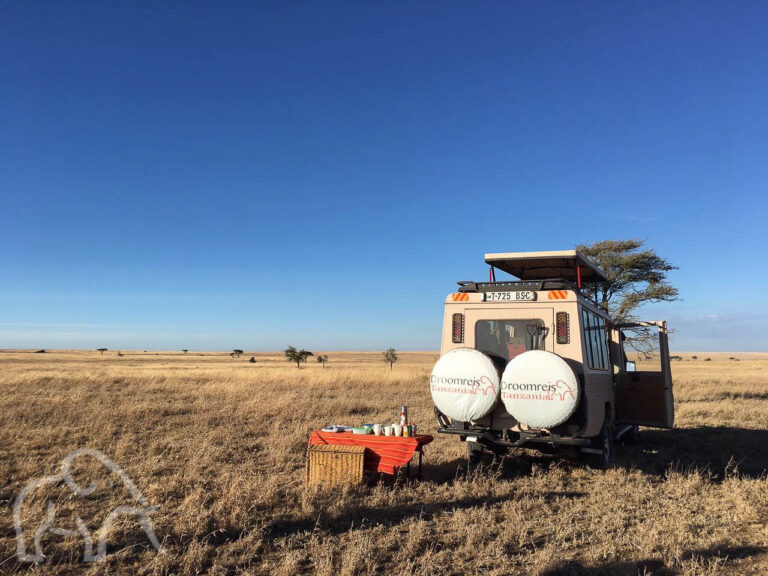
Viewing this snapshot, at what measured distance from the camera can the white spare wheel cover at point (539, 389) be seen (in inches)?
253

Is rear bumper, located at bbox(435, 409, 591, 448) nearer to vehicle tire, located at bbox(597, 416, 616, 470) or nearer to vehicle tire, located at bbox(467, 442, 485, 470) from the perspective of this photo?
vehicle tire, located at bbox(467, 442, 485, 470)

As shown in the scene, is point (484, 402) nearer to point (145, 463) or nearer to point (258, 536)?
point (258, 536)

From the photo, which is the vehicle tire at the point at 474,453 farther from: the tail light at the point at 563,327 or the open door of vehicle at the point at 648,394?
the open door of vehicle at the point at 648,394

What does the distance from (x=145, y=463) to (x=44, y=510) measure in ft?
7.34

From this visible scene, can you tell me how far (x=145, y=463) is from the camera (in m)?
7.86

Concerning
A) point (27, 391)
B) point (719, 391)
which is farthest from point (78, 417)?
point (719, 391)

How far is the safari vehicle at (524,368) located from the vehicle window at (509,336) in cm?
1

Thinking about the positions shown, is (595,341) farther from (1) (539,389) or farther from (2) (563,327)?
(1) (539,389)

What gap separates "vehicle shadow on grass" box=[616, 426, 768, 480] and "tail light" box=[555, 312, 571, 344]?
289 cm

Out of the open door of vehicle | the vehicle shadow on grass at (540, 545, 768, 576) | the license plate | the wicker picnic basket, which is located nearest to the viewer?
the vehicle shadow on grass at (540, 545, 768, 576)

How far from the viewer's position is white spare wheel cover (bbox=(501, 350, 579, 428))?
642cm

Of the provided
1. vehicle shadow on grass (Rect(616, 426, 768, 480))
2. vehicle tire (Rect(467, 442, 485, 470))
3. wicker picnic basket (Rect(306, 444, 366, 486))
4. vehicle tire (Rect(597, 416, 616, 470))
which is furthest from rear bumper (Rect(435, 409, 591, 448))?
vehicle shadow on grass (Rect(616, 426, 768, 480))

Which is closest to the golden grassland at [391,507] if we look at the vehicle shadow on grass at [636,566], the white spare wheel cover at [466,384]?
the vehicle shadow on grass at [636,566]

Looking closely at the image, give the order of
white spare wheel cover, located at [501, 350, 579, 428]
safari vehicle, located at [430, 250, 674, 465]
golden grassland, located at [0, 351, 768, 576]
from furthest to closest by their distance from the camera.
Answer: safari vehicle, located at [430, 250, 674, 465]
white spare wheel cover, located at [501, 350, 579, 428]
golden grassland, located at [0, 351, 768, 576]
